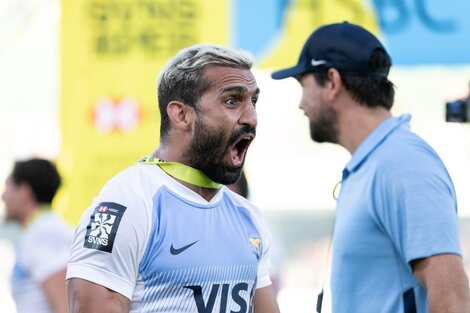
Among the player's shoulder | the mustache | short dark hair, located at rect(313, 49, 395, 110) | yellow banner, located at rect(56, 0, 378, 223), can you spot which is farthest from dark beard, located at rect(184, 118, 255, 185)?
yellow banner, located at rect(56, 0, 378, 223)

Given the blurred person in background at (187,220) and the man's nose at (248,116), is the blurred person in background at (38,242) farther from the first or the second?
the man's nose at (248,116)

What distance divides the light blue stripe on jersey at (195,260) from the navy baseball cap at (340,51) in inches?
23.5

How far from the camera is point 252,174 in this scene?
6375 mm

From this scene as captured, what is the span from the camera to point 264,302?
293cm

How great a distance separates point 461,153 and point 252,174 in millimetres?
1248

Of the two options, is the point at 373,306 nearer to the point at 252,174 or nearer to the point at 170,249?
the point at 170,249

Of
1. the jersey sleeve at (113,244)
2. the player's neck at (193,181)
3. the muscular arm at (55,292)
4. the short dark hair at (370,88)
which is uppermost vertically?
the short dark hair at (370,88)

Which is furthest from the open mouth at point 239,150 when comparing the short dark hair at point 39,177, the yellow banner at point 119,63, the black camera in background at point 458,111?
the yellow banner at point 119,63

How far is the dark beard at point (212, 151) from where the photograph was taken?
9.04ft

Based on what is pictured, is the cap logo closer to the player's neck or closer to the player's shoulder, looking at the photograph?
the player's neck

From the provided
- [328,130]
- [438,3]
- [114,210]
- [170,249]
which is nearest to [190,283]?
[170,249]

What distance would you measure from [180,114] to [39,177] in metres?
2.76

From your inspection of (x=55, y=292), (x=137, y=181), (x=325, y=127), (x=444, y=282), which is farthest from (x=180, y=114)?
(x=55, y=292)

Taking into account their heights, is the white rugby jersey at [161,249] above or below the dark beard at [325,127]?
below
